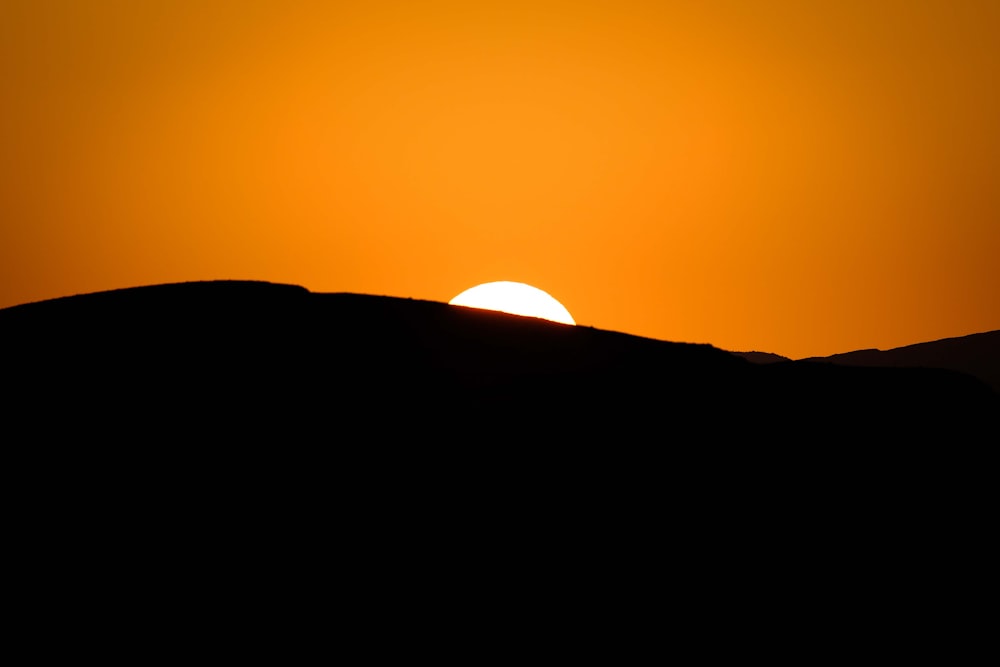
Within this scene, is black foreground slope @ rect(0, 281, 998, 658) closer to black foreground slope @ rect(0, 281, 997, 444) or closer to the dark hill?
A: black foreground slope @ rect(0, 281, 997, 444)

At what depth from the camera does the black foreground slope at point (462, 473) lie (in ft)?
18.6

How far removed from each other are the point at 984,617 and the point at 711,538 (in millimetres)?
2100

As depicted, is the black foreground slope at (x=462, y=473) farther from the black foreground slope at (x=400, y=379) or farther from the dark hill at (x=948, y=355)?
the dark hill at (x=948, y=355)

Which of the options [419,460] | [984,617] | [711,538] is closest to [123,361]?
[419,460]

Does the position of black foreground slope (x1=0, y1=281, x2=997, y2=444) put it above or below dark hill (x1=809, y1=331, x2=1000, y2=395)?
below

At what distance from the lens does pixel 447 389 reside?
656 centimetres

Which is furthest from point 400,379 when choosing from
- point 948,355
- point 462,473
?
point 948,355

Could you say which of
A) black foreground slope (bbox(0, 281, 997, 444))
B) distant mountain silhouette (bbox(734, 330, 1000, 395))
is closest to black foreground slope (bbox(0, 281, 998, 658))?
black foreground slope (bbox(0, 281, 997, 444))

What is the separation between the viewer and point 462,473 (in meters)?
6.12

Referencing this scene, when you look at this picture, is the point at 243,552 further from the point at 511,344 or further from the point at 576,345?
the point at 576,345

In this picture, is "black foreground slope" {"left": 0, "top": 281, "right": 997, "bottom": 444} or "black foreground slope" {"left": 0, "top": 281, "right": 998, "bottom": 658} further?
"black foreground slope" {"left": 0, "top": 281, "right": 997, "bottom": 444}

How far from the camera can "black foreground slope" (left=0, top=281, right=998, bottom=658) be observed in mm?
5664

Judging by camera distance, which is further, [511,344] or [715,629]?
[511,344]

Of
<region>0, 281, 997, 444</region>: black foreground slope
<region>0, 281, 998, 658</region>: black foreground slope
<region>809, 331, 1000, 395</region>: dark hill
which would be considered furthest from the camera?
<region>809, 331, 1000, 395</region>: dark hill
